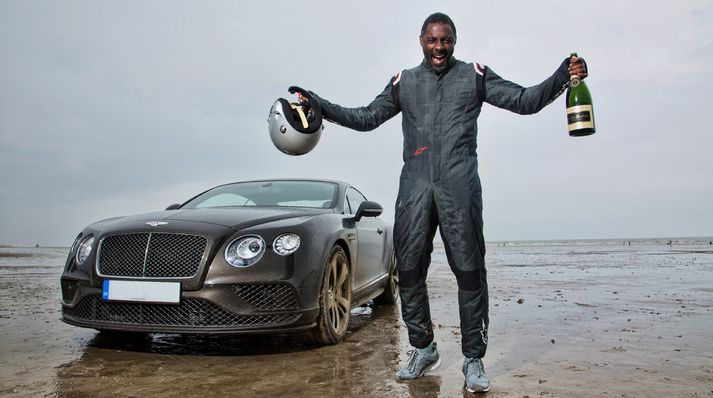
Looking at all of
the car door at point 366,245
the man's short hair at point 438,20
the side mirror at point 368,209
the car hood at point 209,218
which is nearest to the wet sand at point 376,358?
the car door at point 366,245

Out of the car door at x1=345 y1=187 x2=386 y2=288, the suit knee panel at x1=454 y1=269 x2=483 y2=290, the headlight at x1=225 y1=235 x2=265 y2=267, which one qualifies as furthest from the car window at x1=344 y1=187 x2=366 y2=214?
the suit knee panel at x1=454 y1=269 x2=483 y2=290

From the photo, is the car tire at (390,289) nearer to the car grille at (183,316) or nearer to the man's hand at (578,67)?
the car grille at (183,316)

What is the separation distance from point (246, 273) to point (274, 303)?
0.26 m

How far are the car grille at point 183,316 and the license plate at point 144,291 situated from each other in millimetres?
49

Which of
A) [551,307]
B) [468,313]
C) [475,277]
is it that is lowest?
[551,307]

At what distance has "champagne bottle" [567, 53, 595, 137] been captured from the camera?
282 cm

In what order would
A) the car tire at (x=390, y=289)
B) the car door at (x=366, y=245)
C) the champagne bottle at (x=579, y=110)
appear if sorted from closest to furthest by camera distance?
the champagne bottle at (x=579, y=110)
the car door at (x=366, y=245)
the car tire at (x=390, y=289)

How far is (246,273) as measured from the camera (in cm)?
341

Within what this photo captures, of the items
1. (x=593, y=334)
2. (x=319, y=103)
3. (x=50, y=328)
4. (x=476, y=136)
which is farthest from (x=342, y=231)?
(x=50, y=328)

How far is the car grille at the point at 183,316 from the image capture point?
11.0 ft

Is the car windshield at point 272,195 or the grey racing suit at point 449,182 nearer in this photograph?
the grey racing suit at point 449,182

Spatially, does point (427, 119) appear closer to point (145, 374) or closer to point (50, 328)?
point (145, 374)

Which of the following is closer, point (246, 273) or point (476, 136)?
point (476, 136)

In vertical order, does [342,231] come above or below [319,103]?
below
